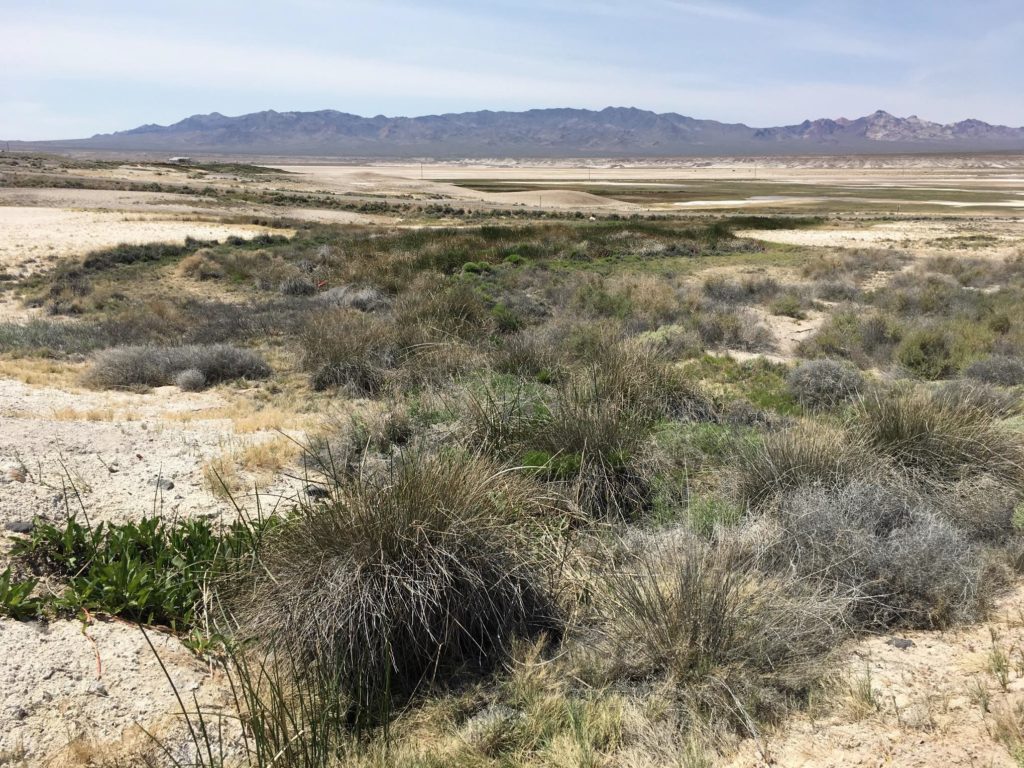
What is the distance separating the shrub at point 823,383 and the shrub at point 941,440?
251 cm

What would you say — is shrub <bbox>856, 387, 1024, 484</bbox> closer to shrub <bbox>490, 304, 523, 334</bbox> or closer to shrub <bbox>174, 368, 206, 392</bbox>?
shrub <bbox>490, 304, 523, 334</bbox>

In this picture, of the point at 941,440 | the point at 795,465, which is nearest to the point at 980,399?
the point at 941,440

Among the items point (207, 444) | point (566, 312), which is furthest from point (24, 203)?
point (207, 444)

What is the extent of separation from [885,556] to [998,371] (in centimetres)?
775

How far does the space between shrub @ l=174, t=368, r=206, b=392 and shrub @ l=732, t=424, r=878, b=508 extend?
26.6 feet

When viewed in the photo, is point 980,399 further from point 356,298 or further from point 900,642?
point 356,298

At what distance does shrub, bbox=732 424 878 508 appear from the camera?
18.5 feet

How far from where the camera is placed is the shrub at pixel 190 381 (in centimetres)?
1054

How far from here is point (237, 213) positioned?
147ft

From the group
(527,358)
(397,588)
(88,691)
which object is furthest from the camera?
(527,358)

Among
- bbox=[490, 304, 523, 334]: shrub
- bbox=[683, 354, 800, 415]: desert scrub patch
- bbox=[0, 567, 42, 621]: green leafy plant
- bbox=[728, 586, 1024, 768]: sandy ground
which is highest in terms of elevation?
bbox=[490, 304, 523, 334]: shrub

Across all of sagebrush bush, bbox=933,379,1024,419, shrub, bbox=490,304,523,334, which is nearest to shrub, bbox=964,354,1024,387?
sagebrush bush, bbox=933,379,1024,419

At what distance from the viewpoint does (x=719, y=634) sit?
3844 mm

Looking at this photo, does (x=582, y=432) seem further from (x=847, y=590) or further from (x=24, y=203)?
(x=24, y=203)
